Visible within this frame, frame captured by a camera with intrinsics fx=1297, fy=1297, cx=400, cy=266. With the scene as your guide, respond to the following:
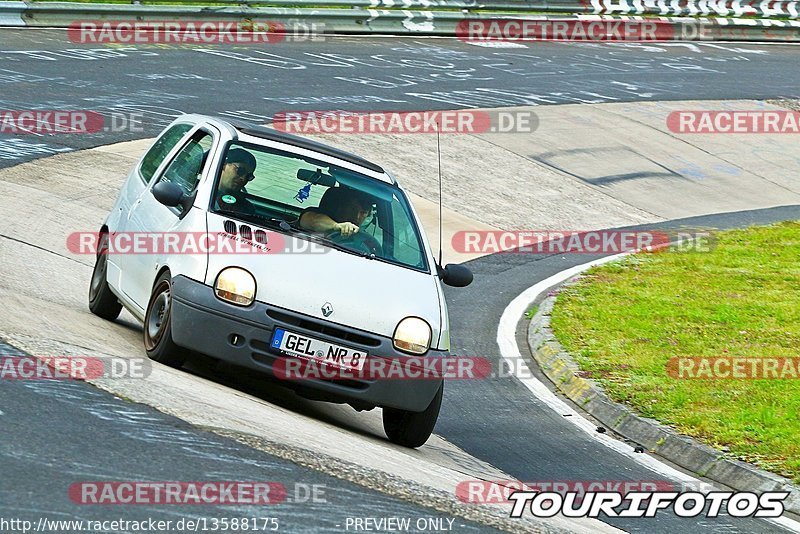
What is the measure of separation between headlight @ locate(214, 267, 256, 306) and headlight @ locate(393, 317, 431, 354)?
0.87 meters

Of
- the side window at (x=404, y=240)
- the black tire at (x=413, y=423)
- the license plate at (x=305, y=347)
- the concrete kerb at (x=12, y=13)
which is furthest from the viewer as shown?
the concrete kerb at (x=12, y=13)

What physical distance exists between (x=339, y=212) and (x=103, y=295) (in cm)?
199

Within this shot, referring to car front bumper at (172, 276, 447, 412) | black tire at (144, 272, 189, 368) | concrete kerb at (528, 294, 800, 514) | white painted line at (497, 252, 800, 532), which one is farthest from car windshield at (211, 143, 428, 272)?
concrete kerb at (528, 294, 800, 514)

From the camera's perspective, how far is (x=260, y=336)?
24.0 feet

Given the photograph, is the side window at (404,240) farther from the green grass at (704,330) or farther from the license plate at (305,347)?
the green grass at (704,330)

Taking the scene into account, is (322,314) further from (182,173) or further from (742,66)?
(742,66)

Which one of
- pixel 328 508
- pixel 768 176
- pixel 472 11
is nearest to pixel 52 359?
pixel 328 508

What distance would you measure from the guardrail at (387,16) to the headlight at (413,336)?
16597 mm

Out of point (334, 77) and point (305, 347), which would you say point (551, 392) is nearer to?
point (305, 347)

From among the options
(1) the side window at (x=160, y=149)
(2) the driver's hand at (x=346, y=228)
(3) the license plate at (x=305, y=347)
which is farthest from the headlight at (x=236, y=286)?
(1) the side window at (x=160, y=149)

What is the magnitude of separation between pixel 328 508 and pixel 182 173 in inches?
153

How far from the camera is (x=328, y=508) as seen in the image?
18.0ft

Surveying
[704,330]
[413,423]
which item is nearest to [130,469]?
[413,423]

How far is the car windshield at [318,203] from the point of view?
8219mm
